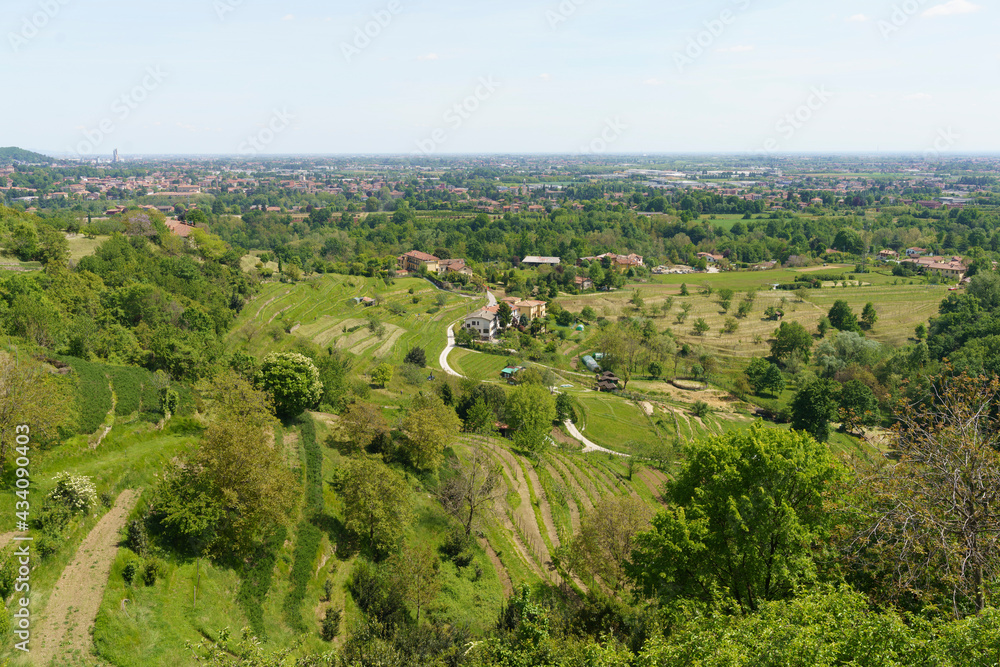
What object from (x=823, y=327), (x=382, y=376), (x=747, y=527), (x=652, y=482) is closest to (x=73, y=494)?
(x=747, y=527)

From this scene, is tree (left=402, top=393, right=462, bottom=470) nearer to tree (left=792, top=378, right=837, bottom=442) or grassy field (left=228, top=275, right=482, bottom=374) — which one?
grassy field (left=228, top=275, right=482, bottom=374)

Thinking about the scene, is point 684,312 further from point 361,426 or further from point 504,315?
point 361,426

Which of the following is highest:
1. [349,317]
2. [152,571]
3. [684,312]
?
[152,571]

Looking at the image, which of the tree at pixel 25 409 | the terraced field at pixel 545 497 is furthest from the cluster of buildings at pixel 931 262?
the tree at pixel 25 409

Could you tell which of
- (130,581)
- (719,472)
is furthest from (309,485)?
(719,472)

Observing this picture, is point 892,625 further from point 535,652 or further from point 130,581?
point 130,581

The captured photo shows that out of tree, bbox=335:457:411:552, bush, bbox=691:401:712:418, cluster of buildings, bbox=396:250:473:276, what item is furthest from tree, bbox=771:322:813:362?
tree, bbox=335:457:411:552

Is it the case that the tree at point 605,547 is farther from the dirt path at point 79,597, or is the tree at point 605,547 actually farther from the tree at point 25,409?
the tree at point 25,409
